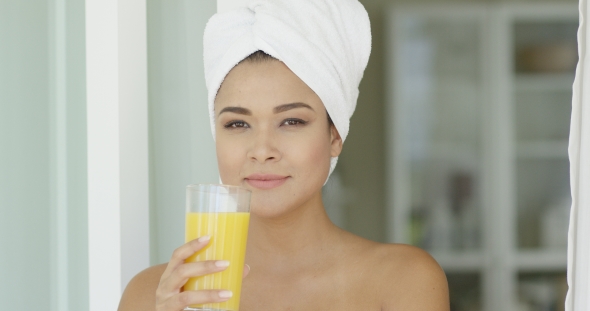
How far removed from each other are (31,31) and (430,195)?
2.65m

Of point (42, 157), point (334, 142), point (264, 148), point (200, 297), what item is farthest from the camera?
point (42, 157)

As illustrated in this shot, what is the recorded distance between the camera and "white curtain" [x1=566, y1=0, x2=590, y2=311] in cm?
112

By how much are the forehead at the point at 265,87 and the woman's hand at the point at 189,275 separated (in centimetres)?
42

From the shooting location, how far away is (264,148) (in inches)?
55.4

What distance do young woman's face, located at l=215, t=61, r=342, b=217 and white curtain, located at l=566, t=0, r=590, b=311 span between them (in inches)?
21.0

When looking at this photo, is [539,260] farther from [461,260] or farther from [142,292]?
[142,292]

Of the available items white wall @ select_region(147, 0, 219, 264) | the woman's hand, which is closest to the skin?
white wall @ select_region(147, 0, 219, 264)

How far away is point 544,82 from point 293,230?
2735mm

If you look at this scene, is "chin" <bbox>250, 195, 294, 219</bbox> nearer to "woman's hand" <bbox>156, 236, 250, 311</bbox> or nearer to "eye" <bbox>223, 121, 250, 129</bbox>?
"eye" <bbox>223, 121, 250, 129</bbox>

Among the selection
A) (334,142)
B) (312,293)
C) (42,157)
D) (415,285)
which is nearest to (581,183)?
(415,285)

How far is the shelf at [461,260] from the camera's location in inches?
153

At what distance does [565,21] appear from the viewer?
384 cm

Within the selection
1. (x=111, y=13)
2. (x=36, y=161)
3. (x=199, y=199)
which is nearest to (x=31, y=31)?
(x=111, y=13)

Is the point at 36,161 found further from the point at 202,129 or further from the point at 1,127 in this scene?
the point at 202,129
